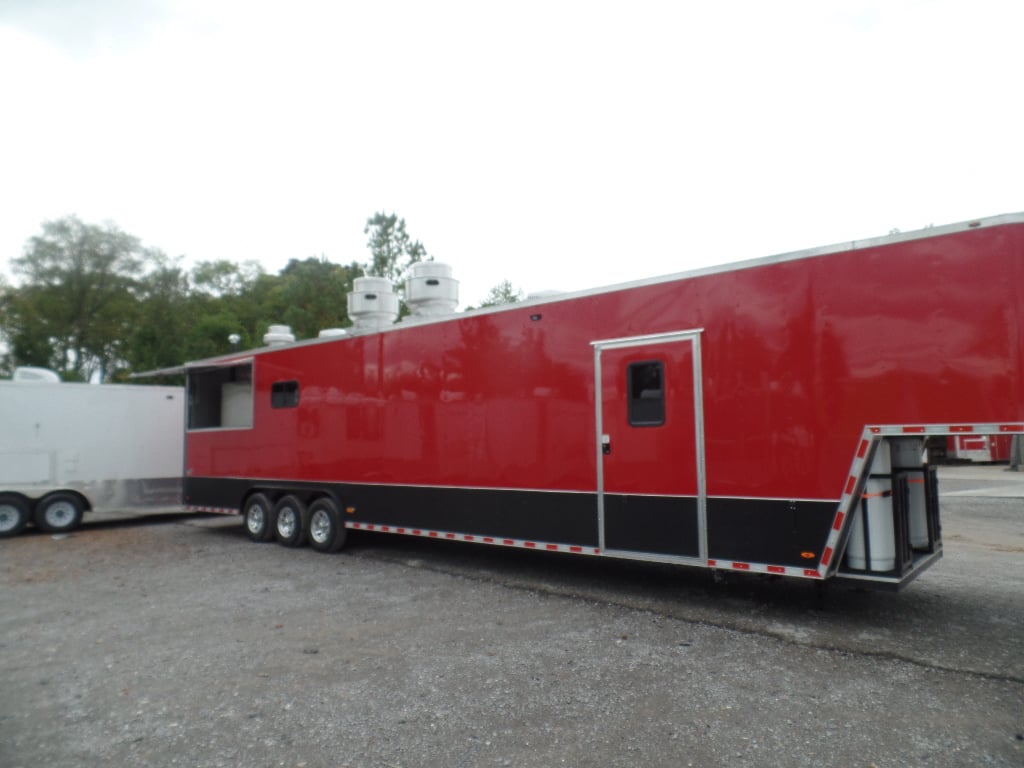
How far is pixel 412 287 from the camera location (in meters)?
9.96

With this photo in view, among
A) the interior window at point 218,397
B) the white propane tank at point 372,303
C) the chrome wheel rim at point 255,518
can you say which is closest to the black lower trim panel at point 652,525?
the white propane tank at point 372,303

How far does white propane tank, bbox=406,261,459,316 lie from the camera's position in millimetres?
9867

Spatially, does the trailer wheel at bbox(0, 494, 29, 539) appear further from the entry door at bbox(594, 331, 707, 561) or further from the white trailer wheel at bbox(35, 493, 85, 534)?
the entry door at bbox(594, 331, 707, 561)

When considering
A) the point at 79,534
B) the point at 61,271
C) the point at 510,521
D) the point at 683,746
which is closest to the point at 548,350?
the point at 510,521

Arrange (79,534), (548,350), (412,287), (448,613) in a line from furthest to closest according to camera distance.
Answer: (79,534)
(412,287)
(548,350)
(448,613)

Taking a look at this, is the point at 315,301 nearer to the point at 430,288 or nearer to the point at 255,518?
the point at 255,518

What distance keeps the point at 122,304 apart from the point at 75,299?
7.01 ft

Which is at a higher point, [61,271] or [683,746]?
[61,271]

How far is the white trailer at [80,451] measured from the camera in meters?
12.6

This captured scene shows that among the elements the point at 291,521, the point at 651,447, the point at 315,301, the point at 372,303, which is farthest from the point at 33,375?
the point at 315,301

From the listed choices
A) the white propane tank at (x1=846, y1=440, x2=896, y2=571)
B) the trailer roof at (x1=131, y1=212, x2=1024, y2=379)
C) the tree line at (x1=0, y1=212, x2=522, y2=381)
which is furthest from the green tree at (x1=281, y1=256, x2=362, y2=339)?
the white propane tank at (x1=846, y1=440, x2=896, y2=571)

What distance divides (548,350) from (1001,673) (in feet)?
15.1

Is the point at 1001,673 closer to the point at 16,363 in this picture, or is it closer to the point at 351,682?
the point at 351,682

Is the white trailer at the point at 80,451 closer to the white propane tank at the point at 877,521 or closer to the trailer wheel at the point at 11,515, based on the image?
the trailer wheel at the point at 11,515
